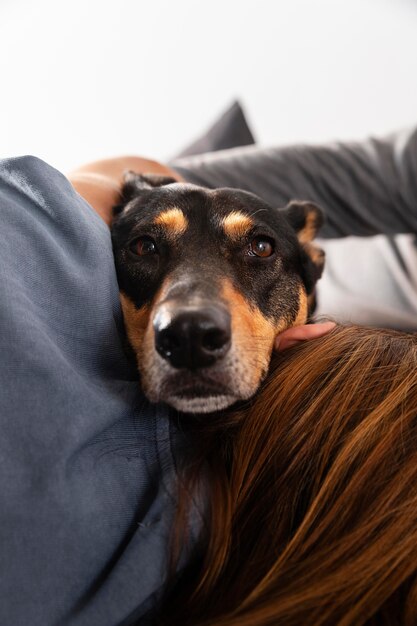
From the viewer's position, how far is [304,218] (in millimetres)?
1817

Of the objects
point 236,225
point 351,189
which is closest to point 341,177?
point 351,189

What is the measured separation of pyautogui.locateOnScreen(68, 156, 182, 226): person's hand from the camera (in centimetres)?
156

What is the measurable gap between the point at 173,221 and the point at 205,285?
1.08 feet

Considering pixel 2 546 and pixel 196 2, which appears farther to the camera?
pixel 196 2

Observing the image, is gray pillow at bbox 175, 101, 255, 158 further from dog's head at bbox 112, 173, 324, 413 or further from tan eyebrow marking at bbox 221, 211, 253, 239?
tan eyebrow marking at bbox 221, 211, 253, 239

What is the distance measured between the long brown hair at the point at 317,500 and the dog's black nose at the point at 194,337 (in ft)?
0.47

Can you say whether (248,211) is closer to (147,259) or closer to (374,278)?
(147,259)

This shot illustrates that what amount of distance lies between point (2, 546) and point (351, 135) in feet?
11.5

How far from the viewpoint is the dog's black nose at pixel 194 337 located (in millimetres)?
969

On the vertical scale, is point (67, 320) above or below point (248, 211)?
above

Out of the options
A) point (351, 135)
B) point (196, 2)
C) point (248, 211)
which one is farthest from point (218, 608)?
point (196, 2)

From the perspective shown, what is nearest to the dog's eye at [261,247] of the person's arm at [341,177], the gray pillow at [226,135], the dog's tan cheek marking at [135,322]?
the dog's tan cheek marking at [135,322]

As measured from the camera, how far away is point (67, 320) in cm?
94

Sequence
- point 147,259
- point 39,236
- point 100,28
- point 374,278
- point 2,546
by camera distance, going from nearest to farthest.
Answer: point 2,546 < point 39,236 < point 147,259 < point 374,278 < point 100,28
